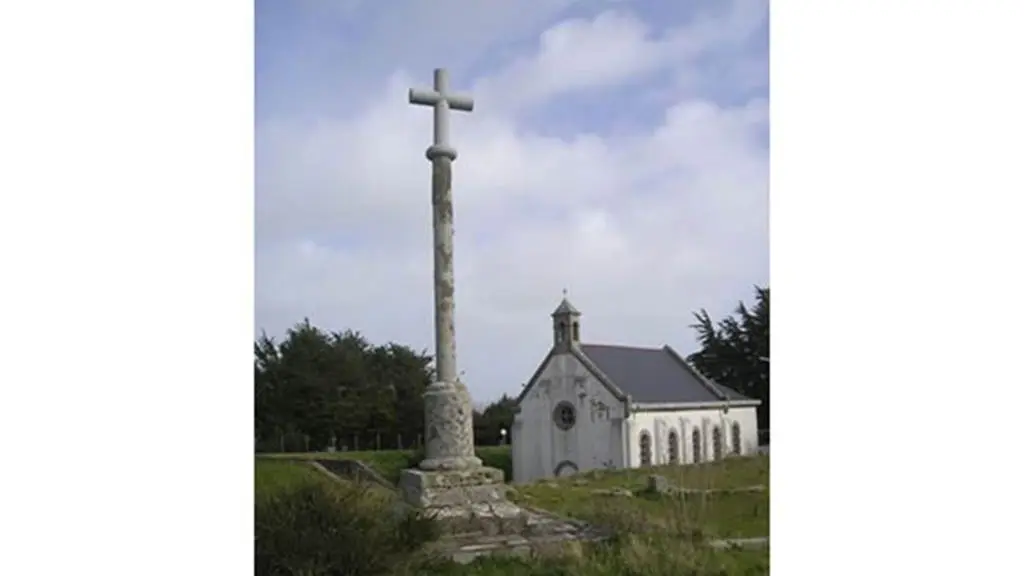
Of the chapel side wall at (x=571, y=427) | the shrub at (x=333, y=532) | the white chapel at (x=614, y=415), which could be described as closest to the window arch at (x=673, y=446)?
Result: the white chapel at (x=614, y=415)

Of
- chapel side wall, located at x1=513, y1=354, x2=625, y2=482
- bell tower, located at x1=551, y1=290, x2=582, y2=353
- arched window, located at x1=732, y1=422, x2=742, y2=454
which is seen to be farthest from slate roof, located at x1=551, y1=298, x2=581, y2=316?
arched window, located at x1=732, y1=422, x2=742, y2=454

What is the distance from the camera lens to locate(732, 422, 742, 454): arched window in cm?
247

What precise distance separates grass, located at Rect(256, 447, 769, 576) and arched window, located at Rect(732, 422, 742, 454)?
0.09 ft

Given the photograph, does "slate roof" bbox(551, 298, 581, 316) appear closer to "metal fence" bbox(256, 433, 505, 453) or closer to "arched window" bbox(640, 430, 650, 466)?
"arched window" bbox(640, 430, 650, 466)

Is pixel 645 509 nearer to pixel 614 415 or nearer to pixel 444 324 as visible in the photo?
pixel 614 415

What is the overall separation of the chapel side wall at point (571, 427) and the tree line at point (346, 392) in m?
0.07

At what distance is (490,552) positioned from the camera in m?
2.42

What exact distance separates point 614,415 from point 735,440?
0.31 metres

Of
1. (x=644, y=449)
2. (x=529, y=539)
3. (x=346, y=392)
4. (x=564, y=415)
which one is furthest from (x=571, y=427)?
(x=346, y=392)

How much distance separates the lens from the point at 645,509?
8.10 feet
